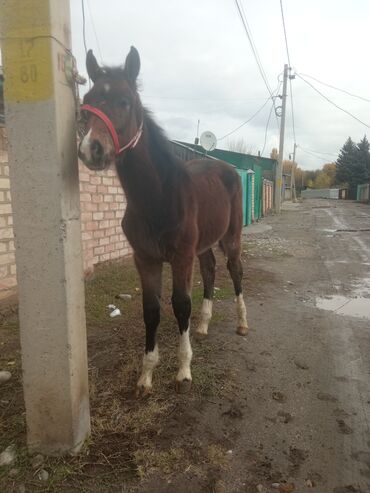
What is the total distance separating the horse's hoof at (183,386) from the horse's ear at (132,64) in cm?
229

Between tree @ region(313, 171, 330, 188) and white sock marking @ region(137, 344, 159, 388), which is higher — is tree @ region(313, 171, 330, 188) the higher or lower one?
the higher one

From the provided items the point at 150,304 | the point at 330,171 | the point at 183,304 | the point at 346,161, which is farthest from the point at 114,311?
the point at 330,171

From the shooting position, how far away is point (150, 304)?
306 cm

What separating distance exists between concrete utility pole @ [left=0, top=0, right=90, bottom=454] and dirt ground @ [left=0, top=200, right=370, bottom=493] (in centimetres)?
→ 30

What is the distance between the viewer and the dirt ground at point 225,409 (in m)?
2.07

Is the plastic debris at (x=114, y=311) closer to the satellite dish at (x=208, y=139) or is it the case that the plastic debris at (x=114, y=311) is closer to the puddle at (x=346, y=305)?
the puddle at (x=346, y=305)

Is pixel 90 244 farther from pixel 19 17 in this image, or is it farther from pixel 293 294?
pixel 19 17

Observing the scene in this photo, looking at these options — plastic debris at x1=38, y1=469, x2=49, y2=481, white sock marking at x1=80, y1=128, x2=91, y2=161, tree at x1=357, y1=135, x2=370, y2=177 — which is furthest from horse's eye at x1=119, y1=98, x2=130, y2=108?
tree at x1=357, y1=135, x2=370, y2=177

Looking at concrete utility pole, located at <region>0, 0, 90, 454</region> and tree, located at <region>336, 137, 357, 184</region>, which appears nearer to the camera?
concrete utility pole, located at <region>0, 0, 90, 454</region>

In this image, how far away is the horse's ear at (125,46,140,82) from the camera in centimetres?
235

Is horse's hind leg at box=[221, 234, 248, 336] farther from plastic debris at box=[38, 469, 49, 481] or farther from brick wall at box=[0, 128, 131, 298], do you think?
plastic debris at box=[38, 469, 49, 481]

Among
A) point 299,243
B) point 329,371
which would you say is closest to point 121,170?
point 329,371

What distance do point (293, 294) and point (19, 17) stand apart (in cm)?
516

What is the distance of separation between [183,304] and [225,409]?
2.79ft
